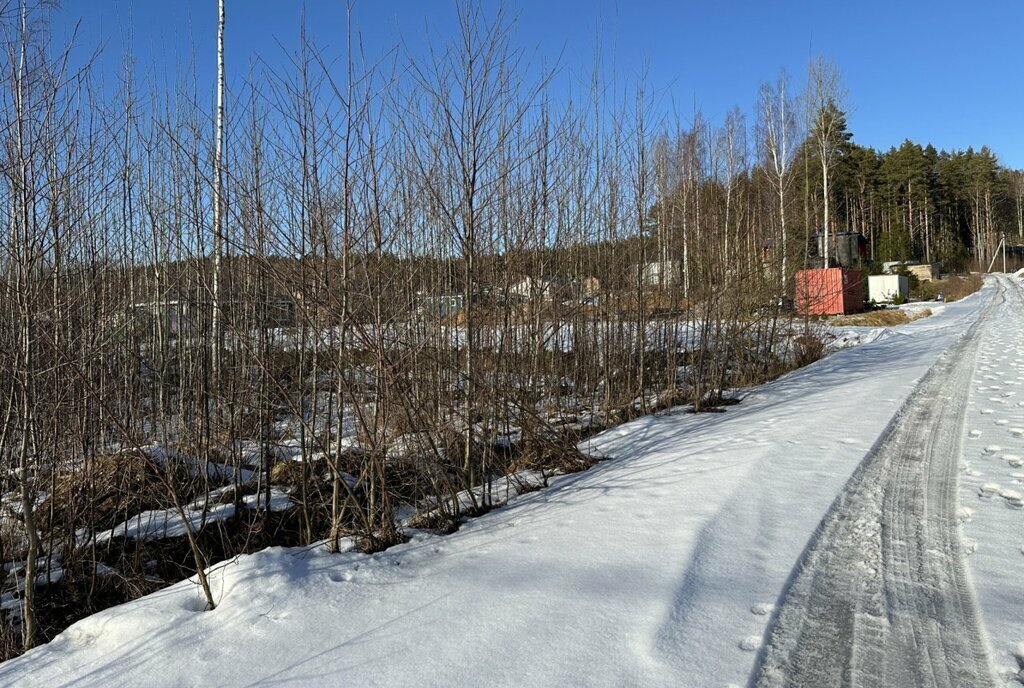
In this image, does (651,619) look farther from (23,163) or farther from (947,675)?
(23,163)

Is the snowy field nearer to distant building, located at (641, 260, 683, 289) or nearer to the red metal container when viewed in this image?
distant building, located at (641, 260, 683, 289)

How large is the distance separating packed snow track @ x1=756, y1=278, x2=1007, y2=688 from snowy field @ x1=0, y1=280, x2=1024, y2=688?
0.08 m

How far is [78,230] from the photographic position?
472 centimetres

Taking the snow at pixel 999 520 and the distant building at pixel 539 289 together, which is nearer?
the snow at pixel 999 520

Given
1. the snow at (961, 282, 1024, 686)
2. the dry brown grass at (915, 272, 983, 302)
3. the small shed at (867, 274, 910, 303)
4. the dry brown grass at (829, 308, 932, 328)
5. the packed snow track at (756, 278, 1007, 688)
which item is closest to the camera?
the packed snow track at (756, 278, 1007, 688)

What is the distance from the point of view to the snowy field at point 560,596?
8.23 feet

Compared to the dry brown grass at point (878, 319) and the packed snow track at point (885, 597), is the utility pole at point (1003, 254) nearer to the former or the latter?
the dry brown grass at point (878, 319)

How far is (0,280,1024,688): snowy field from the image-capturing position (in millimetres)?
2510

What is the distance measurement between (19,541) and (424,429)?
307 cm

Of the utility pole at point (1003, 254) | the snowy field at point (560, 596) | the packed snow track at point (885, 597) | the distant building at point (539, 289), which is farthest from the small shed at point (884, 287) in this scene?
the utility pole at point (1003, 254)

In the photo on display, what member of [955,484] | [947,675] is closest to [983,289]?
[955,484]

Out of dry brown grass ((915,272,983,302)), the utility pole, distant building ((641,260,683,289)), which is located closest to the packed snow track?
distant building ((641,260,683,289))

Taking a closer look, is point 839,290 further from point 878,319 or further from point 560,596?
point 560,596

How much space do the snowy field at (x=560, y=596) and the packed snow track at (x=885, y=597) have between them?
0.08 meters
